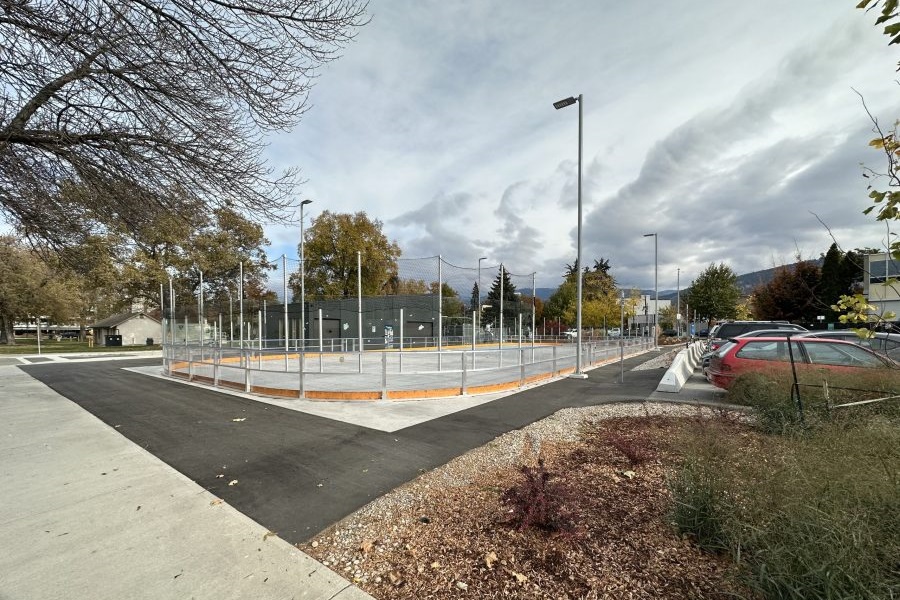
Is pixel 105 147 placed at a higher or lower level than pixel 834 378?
higher

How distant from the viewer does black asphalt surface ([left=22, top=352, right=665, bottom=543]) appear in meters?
3.71

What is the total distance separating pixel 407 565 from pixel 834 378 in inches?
269

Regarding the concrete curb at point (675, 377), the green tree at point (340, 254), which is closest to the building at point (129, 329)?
the green tree at point (340, 254)

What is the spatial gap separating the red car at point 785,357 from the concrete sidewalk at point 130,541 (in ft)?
22.7

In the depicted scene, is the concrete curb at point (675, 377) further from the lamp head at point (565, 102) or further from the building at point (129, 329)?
the building at point (129, 329)

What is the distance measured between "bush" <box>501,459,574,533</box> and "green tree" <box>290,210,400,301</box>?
1297 inches

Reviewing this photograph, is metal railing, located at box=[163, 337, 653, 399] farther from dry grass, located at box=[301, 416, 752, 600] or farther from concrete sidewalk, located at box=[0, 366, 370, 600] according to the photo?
dry grass, located at box=[301, 416, 752, 600]

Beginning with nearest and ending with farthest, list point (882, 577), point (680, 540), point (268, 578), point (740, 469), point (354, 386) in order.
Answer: point (882, 577), point (268, 578), point (680, 540), point (740, 469), point (354, 386)

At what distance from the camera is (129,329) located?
45.4 metres

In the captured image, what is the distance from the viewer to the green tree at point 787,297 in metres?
33.8

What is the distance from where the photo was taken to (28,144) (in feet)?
15.7

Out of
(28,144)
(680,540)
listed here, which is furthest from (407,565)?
(28,144)

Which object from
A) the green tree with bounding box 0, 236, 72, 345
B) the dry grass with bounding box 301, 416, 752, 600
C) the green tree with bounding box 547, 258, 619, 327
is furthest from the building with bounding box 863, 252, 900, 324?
the green tree with bounding box 0, 236, 72, 345

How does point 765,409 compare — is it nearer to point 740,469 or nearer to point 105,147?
point 740,469
